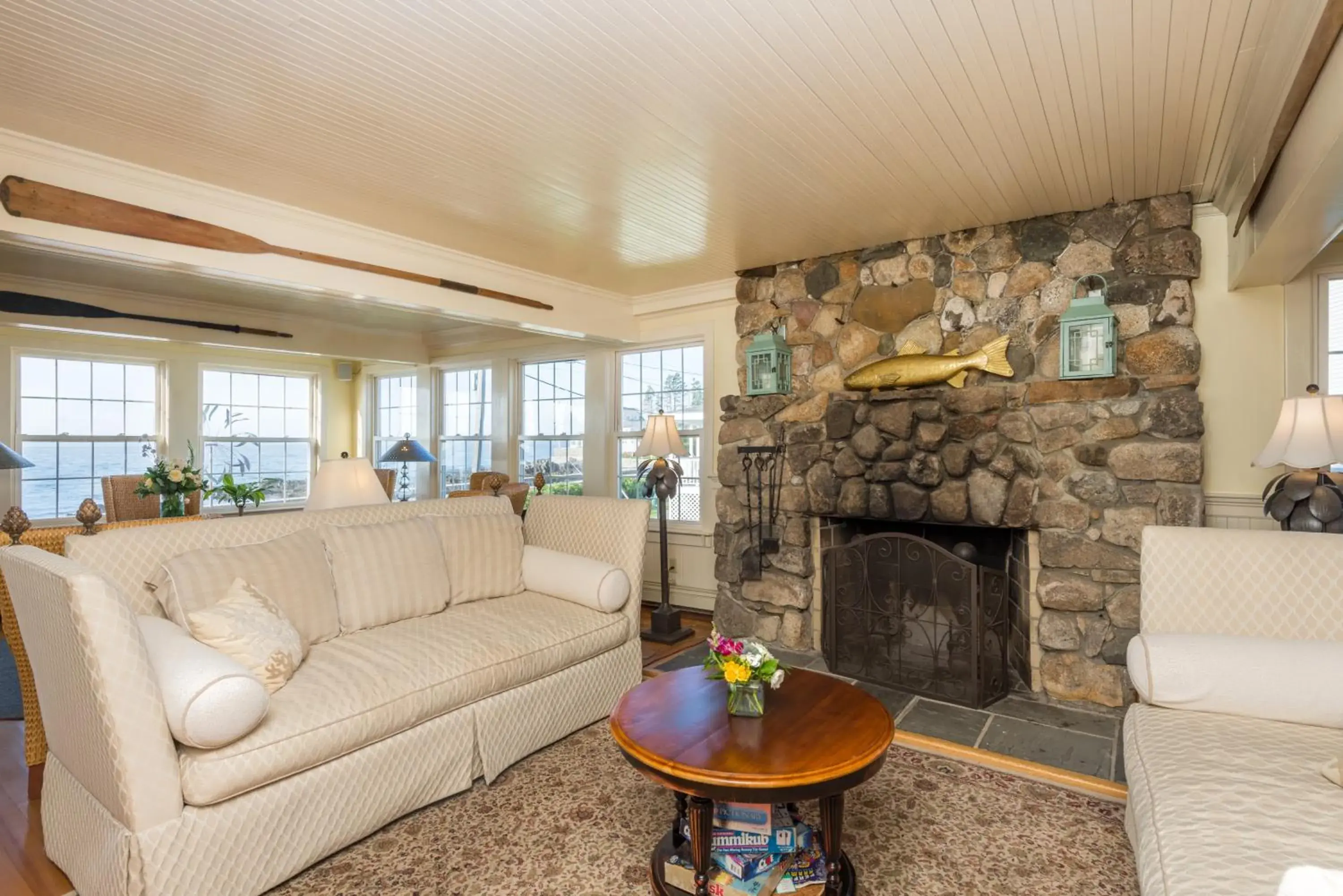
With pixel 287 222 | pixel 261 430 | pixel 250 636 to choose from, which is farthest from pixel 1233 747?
pixel 261 430

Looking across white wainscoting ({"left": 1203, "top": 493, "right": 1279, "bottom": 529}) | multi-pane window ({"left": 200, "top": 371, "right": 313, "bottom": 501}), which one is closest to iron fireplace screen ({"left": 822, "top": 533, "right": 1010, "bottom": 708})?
white wainscoting ({"left": 1203, "top": 493, "right": 1279, "bottom": 529})

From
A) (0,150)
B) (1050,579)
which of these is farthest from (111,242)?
(1050,579)

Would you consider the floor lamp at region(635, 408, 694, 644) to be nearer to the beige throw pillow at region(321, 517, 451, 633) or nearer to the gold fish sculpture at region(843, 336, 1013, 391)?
the gold fish sculpture at region(843, 336, 1013, 391)

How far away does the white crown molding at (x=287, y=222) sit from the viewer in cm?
256

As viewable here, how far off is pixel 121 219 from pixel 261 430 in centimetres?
451

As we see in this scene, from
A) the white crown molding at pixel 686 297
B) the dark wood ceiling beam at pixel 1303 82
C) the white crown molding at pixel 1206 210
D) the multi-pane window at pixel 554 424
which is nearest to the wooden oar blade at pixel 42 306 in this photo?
the multi-pane window at pixel 554 424

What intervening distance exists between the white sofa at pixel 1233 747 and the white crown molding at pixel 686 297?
3040 millimetres

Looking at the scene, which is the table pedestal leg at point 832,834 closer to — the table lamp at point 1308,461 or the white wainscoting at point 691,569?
the table lamp at point 1308,461

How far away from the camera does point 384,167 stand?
2803 millimetres

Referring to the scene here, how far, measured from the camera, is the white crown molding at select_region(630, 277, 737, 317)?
15.5ft

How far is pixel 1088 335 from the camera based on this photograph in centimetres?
323

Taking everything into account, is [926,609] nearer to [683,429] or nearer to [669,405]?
[683,429]

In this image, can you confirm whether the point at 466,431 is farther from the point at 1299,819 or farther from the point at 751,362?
the point at 1299,819

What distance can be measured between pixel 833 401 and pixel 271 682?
307 cm
